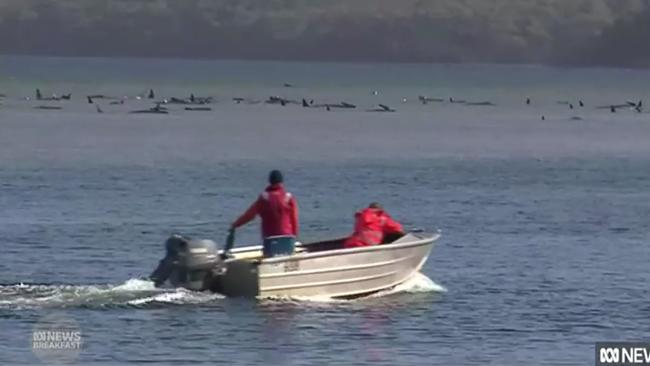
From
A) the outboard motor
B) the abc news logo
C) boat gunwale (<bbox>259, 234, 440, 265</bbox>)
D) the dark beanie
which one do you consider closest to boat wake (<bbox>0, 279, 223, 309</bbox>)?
the outboard motor

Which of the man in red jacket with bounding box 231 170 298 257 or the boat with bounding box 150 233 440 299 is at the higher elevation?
the man in red jacket with bounding box 231 170 298 257

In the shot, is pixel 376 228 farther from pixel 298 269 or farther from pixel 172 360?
pixel 172 360

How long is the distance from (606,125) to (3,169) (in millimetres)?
58774

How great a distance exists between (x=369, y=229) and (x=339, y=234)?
12545 millimetres

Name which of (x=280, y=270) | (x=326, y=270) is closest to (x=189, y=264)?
(x=280, y=270)

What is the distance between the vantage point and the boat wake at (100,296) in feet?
110

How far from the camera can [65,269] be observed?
40.0 meters

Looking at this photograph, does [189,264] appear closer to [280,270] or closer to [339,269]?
[280,270]

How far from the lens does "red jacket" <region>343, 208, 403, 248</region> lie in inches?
1419

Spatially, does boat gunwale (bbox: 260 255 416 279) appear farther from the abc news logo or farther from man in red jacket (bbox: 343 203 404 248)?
the abc news logo

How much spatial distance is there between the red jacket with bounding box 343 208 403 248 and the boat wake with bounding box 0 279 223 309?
9.72 ft

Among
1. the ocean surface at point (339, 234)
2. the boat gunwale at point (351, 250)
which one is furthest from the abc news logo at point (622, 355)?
the boat gunwale at point (351, 250)

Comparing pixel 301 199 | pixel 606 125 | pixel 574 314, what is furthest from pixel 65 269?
pixel 606 125

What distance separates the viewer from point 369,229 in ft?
119
